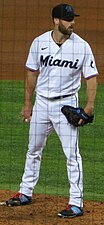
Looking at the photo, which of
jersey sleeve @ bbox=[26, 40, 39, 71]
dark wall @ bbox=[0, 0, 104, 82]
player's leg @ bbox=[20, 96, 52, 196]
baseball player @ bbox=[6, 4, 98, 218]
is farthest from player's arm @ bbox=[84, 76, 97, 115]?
dark wall @ bbox=[0, 0, 104, 82]

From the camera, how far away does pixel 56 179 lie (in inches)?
415

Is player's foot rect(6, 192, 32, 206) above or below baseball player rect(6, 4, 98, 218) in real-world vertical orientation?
below

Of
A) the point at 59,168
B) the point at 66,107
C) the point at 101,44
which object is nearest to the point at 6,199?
the point at 66,107

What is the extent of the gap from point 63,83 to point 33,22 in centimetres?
1371

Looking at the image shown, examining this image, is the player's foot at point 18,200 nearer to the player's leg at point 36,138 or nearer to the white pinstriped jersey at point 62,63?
the player's leg at point 36,138

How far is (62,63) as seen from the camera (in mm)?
8172

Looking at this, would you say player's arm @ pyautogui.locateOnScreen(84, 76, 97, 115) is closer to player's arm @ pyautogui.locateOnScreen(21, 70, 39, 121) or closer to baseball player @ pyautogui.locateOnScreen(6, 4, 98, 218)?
baseball player @ pyautogui.locateOnScreen(6, 4, 98, 218)

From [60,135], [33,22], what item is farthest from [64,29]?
[33,22]

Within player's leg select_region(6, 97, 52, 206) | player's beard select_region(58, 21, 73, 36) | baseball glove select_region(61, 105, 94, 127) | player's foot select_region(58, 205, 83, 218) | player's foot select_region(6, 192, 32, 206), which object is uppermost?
player's beard select_region(58, 21, 73, 36)

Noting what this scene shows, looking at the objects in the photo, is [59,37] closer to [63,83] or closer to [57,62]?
[57,62]

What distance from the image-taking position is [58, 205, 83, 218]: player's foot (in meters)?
8.24

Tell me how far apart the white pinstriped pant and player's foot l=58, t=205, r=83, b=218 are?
43 mm

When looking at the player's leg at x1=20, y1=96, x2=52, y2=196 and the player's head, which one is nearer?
the player's head

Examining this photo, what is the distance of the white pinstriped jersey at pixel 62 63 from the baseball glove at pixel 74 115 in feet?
0.57
